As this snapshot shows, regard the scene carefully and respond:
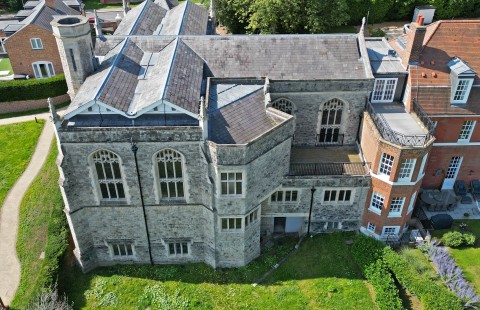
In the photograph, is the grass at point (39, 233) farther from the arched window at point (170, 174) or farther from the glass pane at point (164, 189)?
the arched window at point (170, 174)

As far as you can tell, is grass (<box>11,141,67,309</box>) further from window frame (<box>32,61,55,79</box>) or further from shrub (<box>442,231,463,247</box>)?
shrub (<box>442,231,463,247</box>)

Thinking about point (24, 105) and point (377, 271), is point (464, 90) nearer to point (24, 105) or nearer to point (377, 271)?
point (377, 271)

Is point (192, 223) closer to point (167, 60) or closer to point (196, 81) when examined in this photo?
point (196, 81)

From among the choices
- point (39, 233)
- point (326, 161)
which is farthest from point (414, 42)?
point (39, 233)

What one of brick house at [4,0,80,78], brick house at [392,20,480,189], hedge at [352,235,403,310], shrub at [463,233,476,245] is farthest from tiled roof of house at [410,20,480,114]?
brick house at [4,0,80,78]

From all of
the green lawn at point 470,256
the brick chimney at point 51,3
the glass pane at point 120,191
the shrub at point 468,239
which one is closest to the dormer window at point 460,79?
the green lawn at point 470,256
